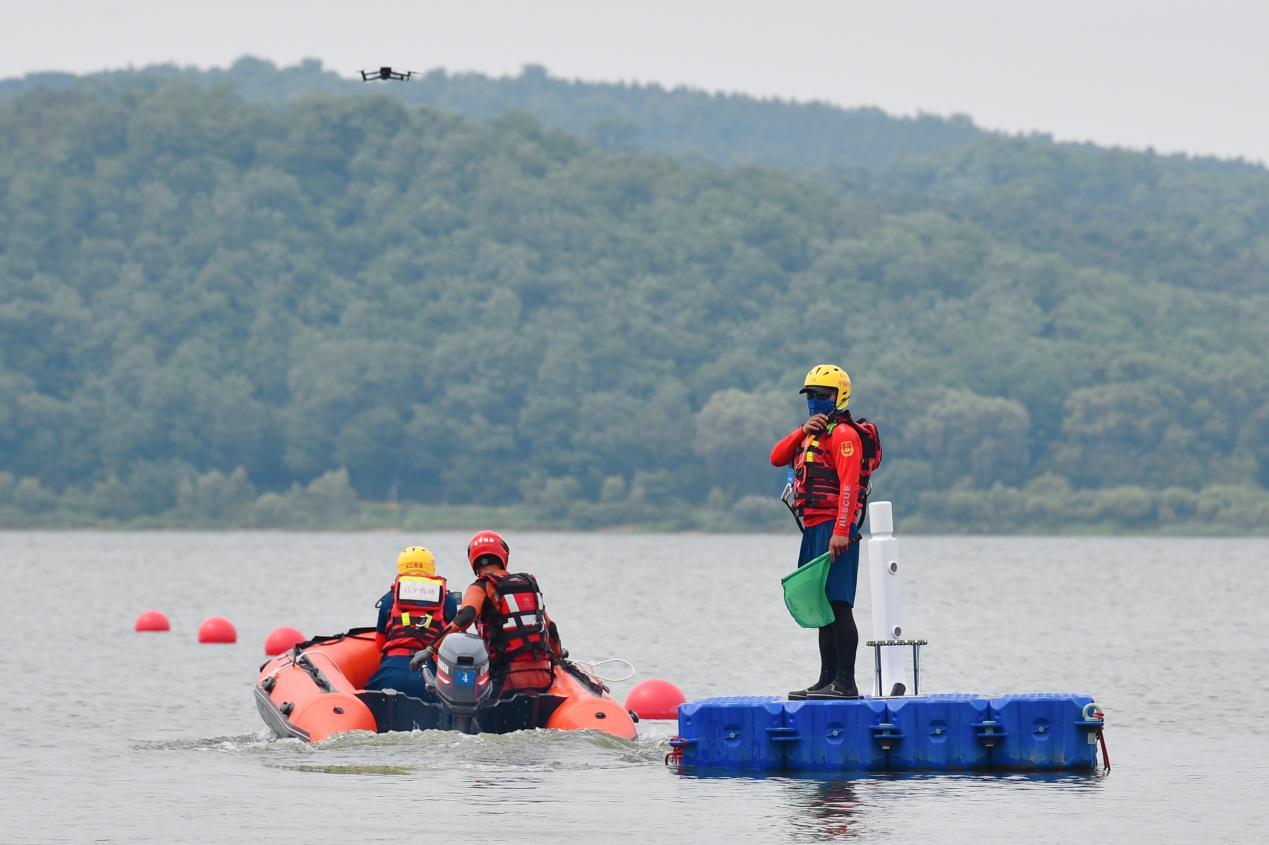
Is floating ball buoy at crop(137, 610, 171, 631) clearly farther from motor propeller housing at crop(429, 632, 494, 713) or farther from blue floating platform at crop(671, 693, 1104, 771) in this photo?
blue floating platform at crop(671, 693, 1104, 771)

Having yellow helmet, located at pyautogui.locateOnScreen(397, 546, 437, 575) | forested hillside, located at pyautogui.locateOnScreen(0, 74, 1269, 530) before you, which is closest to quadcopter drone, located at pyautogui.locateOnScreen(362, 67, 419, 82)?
yellow helmet, located at pyautogui.locateOnScreen(397, 546, 437, 575)

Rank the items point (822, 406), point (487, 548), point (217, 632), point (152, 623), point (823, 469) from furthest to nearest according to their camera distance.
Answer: point (152, 623) → point (217, 632) → point (487, 548) → point (822, 406) → point (823, 469)

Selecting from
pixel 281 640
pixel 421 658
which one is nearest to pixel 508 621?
pixel 421 658

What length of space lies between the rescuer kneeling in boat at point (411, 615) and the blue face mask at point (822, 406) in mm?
4449

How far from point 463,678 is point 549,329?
449 feet

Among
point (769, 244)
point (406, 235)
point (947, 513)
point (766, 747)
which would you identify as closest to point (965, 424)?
point (947, 513)

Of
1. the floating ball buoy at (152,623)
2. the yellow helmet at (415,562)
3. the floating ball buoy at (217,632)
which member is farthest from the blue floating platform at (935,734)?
Answer: the floating ball buoy at (152,623)

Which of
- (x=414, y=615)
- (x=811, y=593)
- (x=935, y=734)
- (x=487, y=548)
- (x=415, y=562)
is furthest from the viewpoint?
(x=415, y=562)

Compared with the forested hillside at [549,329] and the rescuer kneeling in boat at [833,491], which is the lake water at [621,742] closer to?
the rescuer kneeling in boat at [833,491]

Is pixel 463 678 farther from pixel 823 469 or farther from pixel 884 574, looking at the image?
pixel 884 574

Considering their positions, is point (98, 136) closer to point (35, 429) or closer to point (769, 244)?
point (35, 429)

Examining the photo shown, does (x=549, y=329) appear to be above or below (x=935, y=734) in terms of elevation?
above

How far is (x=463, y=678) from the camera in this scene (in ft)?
60.3

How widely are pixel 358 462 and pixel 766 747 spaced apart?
120919mm
